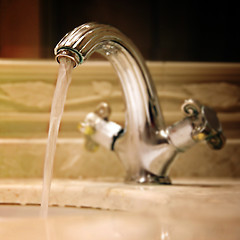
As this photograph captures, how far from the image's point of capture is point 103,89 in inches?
32.2

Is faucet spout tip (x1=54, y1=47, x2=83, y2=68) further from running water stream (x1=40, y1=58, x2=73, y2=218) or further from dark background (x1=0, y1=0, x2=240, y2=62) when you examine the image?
dark background (x1=0, y1=0, x2=240, y2=62)

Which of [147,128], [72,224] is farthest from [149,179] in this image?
[72,224]

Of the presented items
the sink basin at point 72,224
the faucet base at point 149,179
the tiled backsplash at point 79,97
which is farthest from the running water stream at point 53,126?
the tiled backsplash at point 79,97

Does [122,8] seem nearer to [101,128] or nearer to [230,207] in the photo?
[101,128]

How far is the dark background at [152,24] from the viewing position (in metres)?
0.83

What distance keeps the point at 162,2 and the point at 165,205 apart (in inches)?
22.0

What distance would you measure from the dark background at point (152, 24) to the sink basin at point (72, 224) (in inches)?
Result: 16.4

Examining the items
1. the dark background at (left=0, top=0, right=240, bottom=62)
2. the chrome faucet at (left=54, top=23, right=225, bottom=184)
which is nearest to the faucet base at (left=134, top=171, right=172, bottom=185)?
the chrome faucet at (left=54, top=23, right=225, bottom=184)

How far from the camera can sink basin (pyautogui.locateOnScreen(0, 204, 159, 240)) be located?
36 centimetres

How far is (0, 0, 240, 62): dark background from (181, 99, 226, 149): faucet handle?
27 centimetres

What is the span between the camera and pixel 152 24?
83 cm

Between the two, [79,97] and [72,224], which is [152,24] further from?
[72,224]

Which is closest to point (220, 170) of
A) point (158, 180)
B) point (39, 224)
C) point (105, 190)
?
point (158, 180)

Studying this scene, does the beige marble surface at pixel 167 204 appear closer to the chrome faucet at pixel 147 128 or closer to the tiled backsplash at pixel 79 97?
the chrome faucet at pixel 147 128
